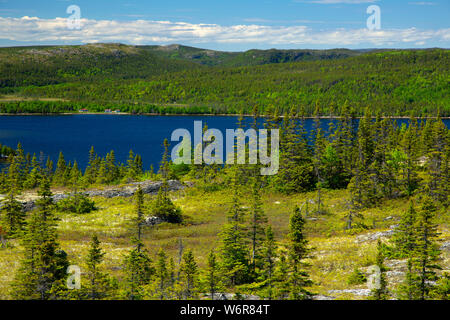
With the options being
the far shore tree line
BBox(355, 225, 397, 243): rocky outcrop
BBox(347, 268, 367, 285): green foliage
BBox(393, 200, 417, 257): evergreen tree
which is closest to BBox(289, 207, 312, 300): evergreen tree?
the far shore tree line

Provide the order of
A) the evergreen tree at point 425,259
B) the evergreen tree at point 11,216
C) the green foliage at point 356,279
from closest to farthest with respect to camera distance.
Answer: the evergreen tree at point 425,259 < the green foliage at point 356,279 < the evergreen tree at point 11,216

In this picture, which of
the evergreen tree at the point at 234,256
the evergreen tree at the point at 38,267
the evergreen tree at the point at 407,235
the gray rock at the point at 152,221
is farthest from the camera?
the gray rock at the point at 152,221

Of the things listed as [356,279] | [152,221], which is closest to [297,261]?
[356,279]

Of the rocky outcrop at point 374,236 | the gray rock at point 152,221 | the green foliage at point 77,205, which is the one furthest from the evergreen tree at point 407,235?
the green foliage at point 77,205

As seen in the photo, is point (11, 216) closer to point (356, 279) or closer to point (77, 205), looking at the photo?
point (77, 205)

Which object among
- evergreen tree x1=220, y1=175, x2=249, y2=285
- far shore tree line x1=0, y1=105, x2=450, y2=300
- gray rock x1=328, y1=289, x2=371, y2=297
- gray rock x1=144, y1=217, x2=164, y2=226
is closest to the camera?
far shore tree line x1=0, y1=105, x2=450, y2=300

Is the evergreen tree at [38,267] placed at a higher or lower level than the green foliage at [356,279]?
higher

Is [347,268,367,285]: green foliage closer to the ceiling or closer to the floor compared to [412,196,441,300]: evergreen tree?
closer to the floor

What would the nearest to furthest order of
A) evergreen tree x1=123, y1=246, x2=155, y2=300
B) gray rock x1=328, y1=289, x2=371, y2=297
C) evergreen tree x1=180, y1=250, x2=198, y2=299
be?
evergreen tree x1=180, y1=250, x2=198, y2=299 < evergreen tree x1=123, y1=246, x2=155, y2=300 < gray rock x1=328, y1=289, x2=371, y2=297

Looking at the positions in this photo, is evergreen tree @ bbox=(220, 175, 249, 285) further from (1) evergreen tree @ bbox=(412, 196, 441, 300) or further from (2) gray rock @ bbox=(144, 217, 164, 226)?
(2) gray rock @ bbox=(144, 217, 164, 226)

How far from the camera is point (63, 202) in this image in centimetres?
6544

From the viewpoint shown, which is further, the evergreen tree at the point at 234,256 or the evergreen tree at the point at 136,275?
the evergreen tree at the point at 234,256

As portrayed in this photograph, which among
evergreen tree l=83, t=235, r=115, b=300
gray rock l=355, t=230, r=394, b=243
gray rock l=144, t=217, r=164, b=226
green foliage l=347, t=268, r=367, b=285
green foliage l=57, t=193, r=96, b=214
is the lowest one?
gray rock l=144, t=217, r=164, b=226

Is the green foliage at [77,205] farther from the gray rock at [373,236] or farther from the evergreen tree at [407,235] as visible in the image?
the evergreen tree at [407,235]
